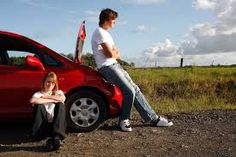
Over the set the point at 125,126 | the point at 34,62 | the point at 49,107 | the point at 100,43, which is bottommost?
the point at 125,126

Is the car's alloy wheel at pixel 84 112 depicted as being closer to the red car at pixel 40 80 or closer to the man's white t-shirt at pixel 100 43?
the red car at pixel 40 80

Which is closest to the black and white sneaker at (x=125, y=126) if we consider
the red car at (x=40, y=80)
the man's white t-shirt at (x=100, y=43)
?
the red car at (x=40, y=80)

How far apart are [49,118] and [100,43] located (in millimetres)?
1634

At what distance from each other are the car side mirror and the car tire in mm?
653

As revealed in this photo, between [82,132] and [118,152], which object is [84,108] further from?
[118,152]

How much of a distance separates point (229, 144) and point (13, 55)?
347cm

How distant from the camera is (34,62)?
26.2ft

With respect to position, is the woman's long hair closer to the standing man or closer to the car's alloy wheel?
the car's alloy wheel

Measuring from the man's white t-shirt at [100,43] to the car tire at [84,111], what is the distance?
0.54m

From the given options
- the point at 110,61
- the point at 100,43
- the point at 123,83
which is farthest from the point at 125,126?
the point at 100,43

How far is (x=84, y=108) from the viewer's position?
8227 millimetres

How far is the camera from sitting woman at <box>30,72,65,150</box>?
7.15 metres

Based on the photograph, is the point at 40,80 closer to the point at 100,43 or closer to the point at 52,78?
the point at 52,78

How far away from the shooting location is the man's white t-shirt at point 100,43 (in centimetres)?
829
